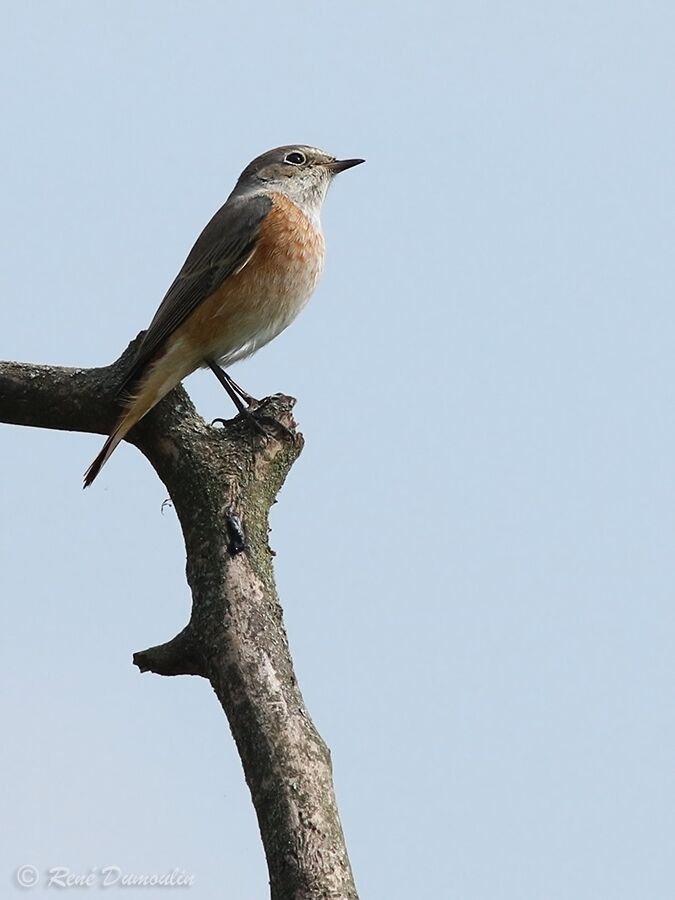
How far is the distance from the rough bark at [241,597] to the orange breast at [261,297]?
1120 mm

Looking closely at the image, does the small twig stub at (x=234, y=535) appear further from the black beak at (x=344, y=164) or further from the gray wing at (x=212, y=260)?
the black beak at (x=344, y=164)

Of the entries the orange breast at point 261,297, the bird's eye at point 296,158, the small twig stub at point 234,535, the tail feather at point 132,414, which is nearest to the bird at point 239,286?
the orange breast at point 261,297

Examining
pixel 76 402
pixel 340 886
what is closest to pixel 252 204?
pixel 76 402

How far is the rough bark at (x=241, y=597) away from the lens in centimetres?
503

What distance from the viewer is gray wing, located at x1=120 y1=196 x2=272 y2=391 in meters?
8.55

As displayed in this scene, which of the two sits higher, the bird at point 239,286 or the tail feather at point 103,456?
the bird at point 239,286

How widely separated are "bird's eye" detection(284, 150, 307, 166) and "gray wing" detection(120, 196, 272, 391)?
0.71 m

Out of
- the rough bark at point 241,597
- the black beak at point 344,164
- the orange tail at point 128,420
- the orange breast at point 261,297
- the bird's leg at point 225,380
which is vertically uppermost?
the black beak at point 344,164

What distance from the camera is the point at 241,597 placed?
19.3 ft

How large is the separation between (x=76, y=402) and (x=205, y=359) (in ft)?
5.47

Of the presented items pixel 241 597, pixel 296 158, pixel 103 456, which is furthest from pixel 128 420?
pixel 296 158

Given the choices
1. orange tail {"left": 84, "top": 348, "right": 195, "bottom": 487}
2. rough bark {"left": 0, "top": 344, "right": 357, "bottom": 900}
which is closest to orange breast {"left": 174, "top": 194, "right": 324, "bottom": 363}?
orange tail {"left": 84, "top": 348, "right": 195, "bottom": 487}

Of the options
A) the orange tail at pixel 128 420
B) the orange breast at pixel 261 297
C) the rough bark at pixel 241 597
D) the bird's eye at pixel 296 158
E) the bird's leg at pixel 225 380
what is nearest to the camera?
the rough bark at pixel 241 597

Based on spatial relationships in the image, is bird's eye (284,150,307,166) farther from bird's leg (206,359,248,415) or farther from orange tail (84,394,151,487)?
orange tail (84,394,151,487)
